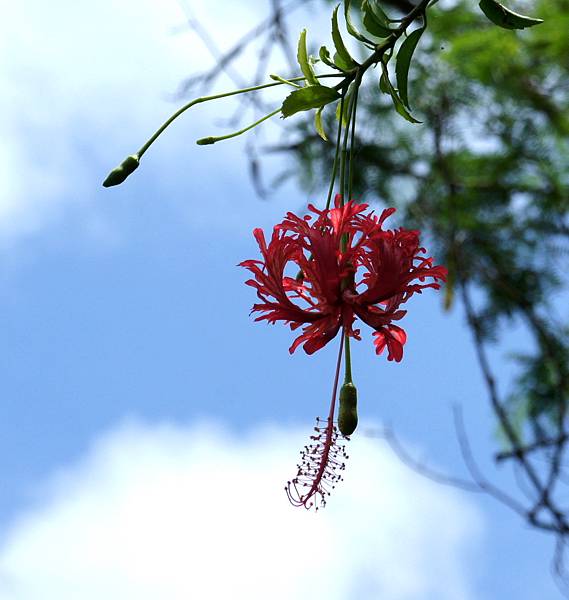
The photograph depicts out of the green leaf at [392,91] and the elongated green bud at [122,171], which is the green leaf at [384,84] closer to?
the green leaf at [392,91]

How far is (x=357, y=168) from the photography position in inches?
124

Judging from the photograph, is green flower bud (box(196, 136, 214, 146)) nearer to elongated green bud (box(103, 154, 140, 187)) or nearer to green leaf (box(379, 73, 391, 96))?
elongated green bud (box(103, 154, 140, 187))

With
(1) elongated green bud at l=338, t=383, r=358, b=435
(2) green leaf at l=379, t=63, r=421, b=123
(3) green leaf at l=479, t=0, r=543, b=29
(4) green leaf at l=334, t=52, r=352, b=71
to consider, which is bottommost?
(1) elongated green bud at l=338, t=383, r=358, b=435

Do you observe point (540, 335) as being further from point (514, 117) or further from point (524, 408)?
point (514, 117)

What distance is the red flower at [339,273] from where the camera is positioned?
103 cm

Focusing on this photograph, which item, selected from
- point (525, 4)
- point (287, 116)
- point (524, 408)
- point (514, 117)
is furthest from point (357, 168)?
point (287, 116)

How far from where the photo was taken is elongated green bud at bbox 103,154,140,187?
103 cm

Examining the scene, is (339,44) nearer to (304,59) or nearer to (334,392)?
(304,59)

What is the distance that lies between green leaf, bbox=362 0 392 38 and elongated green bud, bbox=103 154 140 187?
Answer: 288 mm

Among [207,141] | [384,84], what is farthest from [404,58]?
[207,141]

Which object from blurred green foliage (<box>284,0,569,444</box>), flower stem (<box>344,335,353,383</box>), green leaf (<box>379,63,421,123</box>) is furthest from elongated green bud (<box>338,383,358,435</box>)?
blurred green foliage (<box>284,0,569,444</box>)

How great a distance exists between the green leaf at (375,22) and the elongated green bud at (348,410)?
39cm

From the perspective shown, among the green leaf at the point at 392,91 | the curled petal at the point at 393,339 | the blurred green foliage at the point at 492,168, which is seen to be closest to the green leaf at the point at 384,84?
the green leaf at the point at 392,91

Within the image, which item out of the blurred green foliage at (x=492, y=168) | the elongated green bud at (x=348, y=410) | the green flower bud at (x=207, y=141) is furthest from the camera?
the blurred green foliage at (x=492, y=168)
